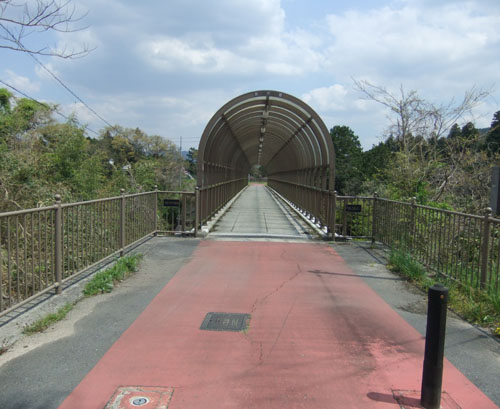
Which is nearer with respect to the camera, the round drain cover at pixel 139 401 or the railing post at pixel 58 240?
the round drain cover at pixel 139 401

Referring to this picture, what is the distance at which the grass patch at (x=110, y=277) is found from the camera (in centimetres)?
545

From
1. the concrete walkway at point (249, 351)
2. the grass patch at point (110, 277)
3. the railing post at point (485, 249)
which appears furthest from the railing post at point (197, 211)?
the railing post at point (485, 249)

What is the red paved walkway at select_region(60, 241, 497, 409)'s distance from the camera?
3000 millimetres

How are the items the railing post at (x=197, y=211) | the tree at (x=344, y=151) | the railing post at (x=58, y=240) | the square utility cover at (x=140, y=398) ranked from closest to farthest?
1. the square utility cover at (x=140, y=398)
2. the railing post at (x=58, y=240)
3. the railing post at (x=197, y=211)
4. the tree at (x=344, y=151)

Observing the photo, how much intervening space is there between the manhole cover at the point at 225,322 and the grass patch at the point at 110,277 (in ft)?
5.37

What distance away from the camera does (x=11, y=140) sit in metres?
13.2

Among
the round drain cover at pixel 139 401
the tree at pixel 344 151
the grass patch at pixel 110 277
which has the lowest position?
the round drain cover at pixel 139 401

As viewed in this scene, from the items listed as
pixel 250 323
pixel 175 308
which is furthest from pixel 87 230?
pixel 250 323

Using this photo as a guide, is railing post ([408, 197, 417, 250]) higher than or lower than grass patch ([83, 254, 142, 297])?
higher

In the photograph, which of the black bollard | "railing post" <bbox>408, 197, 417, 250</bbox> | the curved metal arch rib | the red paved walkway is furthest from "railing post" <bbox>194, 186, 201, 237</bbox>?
the black bollard

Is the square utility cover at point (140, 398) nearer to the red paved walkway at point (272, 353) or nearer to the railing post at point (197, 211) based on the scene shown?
the red paved walkway at point (272, 353)

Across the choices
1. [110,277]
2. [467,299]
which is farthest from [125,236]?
[467,299]

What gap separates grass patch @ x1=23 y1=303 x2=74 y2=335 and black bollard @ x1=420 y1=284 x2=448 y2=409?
3.40 metres

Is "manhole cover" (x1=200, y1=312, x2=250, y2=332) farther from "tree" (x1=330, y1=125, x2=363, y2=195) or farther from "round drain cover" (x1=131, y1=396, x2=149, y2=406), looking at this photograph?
"tree" (x1=330, y1=125, x2=363, y2=195)
